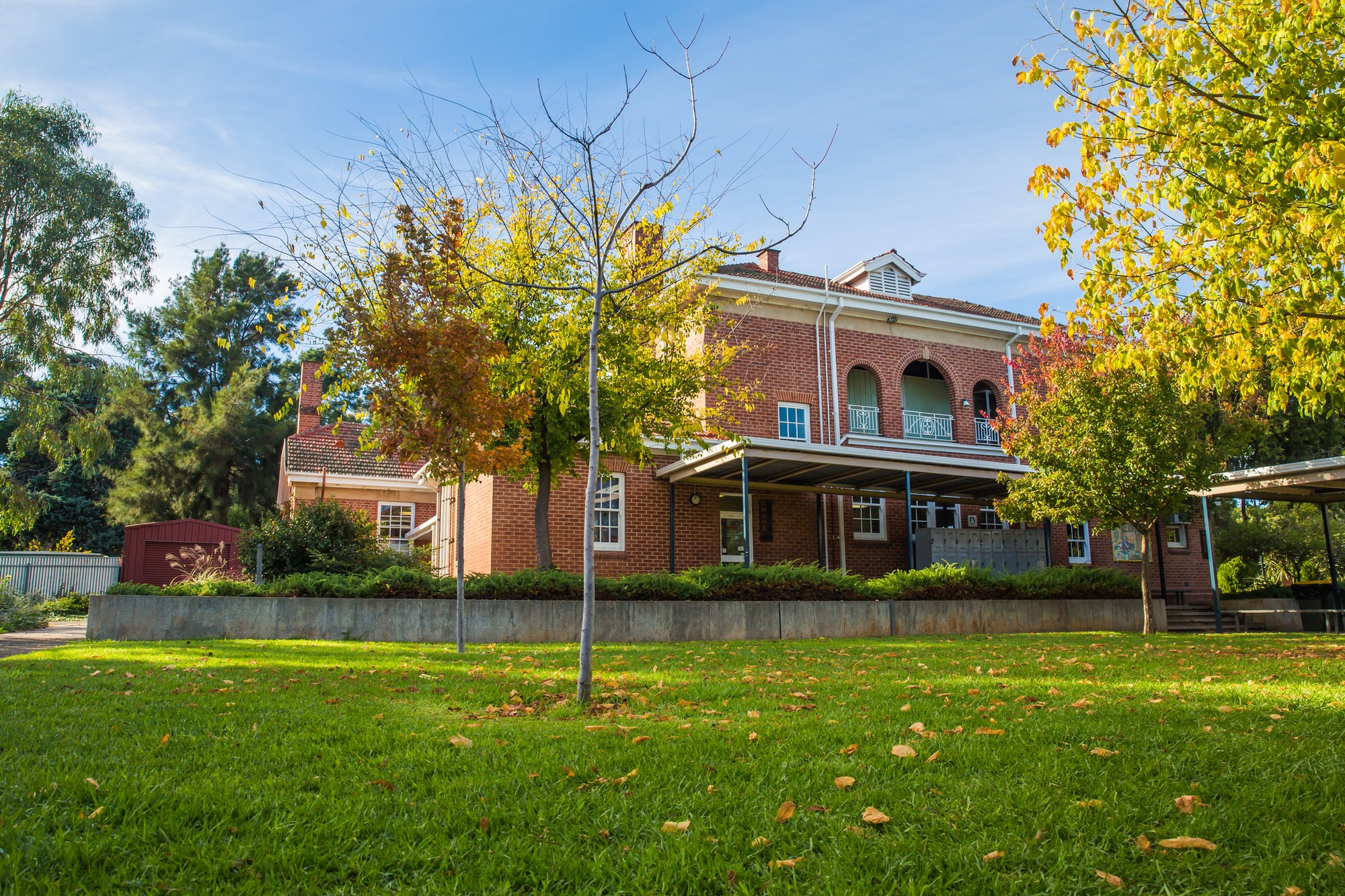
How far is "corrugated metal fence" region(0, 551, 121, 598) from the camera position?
24.2m

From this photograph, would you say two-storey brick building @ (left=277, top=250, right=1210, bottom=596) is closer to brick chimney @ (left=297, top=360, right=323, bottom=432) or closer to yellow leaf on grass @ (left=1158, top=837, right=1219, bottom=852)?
brick chimney @ (left=297, top=360, right=323, bottom=432)

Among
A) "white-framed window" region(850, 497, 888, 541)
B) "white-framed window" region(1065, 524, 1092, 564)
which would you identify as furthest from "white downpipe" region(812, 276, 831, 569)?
"white-framed window" region(1065, 524, 1092, 564)

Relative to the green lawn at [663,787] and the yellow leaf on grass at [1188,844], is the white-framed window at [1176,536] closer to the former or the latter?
the green lawn at [663,787]

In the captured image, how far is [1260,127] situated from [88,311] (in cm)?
2285

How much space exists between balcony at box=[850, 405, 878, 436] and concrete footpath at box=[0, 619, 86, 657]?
16.4 meters

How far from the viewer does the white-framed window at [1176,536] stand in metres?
23.8

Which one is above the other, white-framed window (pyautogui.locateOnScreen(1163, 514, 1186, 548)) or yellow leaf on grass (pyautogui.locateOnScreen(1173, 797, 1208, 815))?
white-framed window (pyautogui.locateOnScreen(1163, 514, 1186, 548))

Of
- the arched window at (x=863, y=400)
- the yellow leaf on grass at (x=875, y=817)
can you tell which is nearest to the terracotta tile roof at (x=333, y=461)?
the arched window at (x=863, y=400)

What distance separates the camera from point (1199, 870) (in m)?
2.78

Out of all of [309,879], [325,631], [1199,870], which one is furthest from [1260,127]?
[325,631]

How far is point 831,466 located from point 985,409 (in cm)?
823

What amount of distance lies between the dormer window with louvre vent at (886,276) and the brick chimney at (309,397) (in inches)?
717

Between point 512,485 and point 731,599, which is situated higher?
point 512,485

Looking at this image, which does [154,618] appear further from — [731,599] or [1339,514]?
[1339,514]
